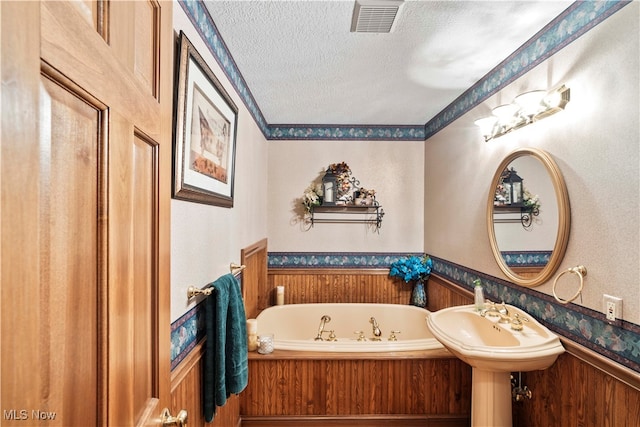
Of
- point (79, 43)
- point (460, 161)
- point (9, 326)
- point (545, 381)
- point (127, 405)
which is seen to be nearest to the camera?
point (9, 326)

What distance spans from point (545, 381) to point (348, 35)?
2137 mm

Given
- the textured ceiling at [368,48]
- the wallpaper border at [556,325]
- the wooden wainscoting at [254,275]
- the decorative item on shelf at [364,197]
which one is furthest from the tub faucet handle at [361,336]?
the textured ceiling at [368,48]

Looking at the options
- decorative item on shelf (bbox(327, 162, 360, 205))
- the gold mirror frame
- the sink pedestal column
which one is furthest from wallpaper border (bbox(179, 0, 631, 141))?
the sink pedestal column

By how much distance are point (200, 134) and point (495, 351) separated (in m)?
1.69

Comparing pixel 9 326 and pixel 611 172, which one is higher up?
pixel 611 172

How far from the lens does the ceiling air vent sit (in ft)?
4.74

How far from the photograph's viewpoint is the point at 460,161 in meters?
2.61

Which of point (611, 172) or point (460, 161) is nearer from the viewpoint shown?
point (611, 172)

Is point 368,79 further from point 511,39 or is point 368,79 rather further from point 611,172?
point 611,172

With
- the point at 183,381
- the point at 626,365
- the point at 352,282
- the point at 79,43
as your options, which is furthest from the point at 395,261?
the point at 79,43

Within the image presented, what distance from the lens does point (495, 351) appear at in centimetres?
147

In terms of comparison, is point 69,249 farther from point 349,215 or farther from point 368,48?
point 349,215

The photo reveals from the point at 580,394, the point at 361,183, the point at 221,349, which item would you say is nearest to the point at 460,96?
the point at 361,183

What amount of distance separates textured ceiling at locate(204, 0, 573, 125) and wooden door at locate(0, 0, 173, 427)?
0.96 meters
